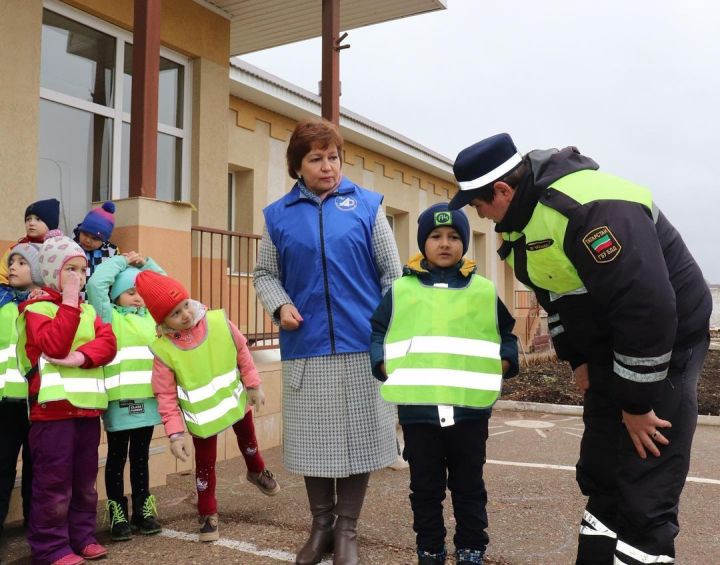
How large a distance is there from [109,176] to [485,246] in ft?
41.2

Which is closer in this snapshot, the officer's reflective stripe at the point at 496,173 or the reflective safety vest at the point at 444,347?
the officer's reflective stripe at the point at 496,173

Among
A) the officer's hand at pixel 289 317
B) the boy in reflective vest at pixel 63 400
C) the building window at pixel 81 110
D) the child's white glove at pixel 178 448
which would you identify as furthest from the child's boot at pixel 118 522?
the building window at pixel 81 110

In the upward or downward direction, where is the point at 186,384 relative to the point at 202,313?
downward

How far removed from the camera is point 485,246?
17.9 metres

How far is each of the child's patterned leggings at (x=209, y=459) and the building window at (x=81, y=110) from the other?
3.40m

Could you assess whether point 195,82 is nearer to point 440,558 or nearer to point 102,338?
point 102,338

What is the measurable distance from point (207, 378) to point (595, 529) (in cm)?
192

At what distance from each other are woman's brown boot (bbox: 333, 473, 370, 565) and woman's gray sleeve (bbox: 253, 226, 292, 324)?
850mm

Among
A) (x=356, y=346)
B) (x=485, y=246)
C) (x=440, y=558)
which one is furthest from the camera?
(x=485, y=246)

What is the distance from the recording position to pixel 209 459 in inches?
142

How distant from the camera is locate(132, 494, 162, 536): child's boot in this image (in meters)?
3.81

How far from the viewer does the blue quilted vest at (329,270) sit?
10.7ft

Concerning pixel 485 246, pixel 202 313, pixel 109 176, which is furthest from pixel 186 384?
pixel 485 246

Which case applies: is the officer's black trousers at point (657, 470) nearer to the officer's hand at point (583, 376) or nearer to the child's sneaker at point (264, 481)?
the officer's hand at point (583, 376)
